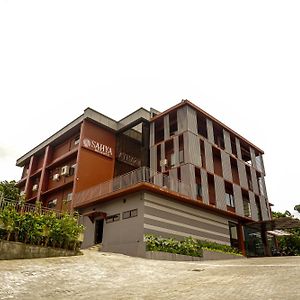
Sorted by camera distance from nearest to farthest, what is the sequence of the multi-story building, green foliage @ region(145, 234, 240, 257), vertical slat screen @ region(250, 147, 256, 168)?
green foliage @ region(145, 234, 240, 257)
the multi-story building
vertical slat screen @ region(250, 147, 256, 168)

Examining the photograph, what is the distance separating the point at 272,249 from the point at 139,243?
19031 millimetres

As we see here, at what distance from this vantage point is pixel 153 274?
451 inches

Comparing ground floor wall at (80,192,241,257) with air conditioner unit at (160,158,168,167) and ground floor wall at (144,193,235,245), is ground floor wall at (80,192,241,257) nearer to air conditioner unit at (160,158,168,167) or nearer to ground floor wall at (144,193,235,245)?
ground floor wall at (144,193,235,245)

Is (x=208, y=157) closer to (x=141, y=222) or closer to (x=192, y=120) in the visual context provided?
(x=192, y=120)

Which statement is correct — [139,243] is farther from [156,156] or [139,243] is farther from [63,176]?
[63,176]

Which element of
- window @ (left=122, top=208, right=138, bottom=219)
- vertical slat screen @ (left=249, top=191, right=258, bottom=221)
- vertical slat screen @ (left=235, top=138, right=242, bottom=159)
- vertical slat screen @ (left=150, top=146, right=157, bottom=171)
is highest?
vertical slat screen @ (left=235, top=138, right=242, bottom=159)

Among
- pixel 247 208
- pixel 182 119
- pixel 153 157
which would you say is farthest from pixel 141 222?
pixel 247 208

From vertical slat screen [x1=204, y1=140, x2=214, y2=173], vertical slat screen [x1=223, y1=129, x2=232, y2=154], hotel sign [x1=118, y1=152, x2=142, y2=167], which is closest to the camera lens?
vertical slat screen [x1=204, y1=140, x2=214, y2=173]

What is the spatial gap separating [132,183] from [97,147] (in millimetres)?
9168

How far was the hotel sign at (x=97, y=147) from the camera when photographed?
29339mm

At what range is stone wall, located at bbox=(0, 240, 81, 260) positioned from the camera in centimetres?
1252

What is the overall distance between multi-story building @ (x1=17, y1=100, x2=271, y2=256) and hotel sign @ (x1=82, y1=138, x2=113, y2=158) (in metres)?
0.10

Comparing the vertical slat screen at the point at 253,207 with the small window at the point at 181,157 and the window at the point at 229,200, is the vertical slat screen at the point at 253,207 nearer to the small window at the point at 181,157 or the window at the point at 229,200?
the window at the point at 229,200

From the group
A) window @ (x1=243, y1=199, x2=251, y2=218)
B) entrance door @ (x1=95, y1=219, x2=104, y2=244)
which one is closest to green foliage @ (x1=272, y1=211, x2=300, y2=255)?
window @ (x1=243, y1=199, x2=251, y2=218)
